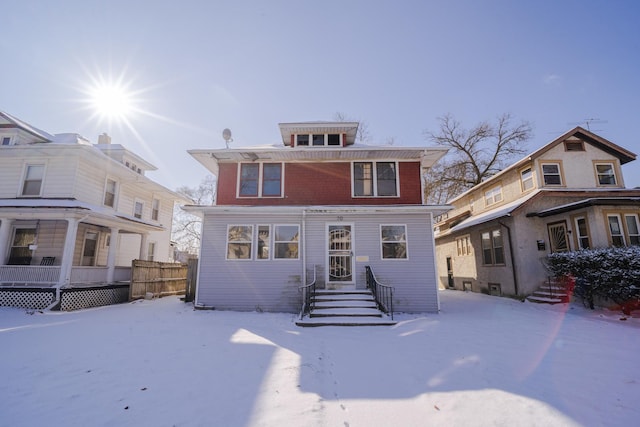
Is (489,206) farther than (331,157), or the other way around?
(489,206)

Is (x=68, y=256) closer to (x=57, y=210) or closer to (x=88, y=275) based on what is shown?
(x=88, y=275)

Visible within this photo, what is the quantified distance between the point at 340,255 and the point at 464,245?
10.8 meters

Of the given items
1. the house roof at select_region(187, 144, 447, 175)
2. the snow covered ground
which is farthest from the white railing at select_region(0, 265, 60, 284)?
the house roof at select_region(187, 144, 447, 175)

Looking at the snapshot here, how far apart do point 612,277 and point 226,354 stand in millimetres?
11475

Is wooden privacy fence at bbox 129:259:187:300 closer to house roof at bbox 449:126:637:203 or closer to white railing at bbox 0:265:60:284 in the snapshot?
white railing at bbox 0:265:60:284

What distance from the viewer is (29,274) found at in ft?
37.0

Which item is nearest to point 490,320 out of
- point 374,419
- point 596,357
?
point 596,357

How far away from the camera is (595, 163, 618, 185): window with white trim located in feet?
46.6

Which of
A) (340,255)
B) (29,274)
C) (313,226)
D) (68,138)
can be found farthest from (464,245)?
(68,138)

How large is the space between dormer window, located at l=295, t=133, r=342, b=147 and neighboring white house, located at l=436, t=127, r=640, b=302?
8028mm

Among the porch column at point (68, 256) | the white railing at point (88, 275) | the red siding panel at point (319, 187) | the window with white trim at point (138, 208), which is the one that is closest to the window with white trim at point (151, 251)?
the window with white trim at point (138, 208)

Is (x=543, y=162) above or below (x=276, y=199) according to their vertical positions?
above

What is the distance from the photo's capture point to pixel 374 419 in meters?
3.36

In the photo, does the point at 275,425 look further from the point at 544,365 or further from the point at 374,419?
the point at 544,365
